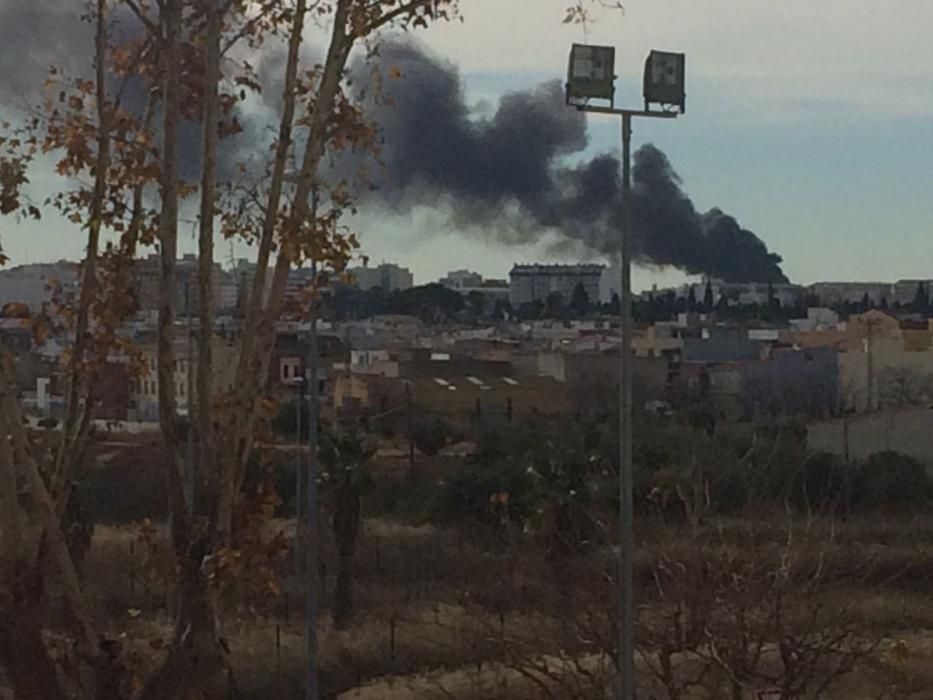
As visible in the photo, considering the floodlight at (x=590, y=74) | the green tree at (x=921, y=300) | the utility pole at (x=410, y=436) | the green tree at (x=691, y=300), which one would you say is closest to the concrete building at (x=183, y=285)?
the floodlight at (x=590, y=74)

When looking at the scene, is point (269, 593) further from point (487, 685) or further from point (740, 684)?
point (487, 685)

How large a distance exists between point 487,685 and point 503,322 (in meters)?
48.5

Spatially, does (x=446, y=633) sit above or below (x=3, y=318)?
below

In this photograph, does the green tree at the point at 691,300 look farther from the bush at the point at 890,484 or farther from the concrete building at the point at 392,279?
the bush at the point at 890,484

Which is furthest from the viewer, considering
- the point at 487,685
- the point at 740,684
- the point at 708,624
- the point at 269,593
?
the point at 487,685

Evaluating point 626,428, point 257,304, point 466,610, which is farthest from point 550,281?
point 257,304

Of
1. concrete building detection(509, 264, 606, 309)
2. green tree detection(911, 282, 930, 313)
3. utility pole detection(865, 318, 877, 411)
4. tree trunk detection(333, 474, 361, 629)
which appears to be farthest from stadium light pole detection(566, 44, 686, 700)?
green tree detection(911, 282, 930, 313)

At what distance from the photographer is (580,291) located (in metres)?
66.0

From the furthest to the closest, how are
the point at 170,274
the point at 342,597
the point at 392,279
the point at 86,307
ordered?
1. the point at 392,279
2. the point at 342,597
3. the point at 86,307
4. the point at 170,274

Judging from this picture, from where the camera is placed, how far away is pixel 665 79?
31.0 feet

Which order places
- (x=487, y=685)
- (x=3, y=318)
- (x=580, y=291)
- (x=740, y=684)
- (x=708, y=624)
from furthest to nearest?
(x=580, y=291), (x=487, y=685), (x=708, y=624), (x=740, y=684), (x=3, y=318)

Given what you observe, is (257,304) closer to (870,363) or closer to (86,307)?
(86,307)

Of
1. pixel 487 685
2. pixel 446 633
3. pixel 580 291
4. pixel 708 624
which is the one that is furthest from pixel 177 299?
pixel 580 291

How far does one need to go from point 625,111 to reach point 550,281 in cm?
5995
